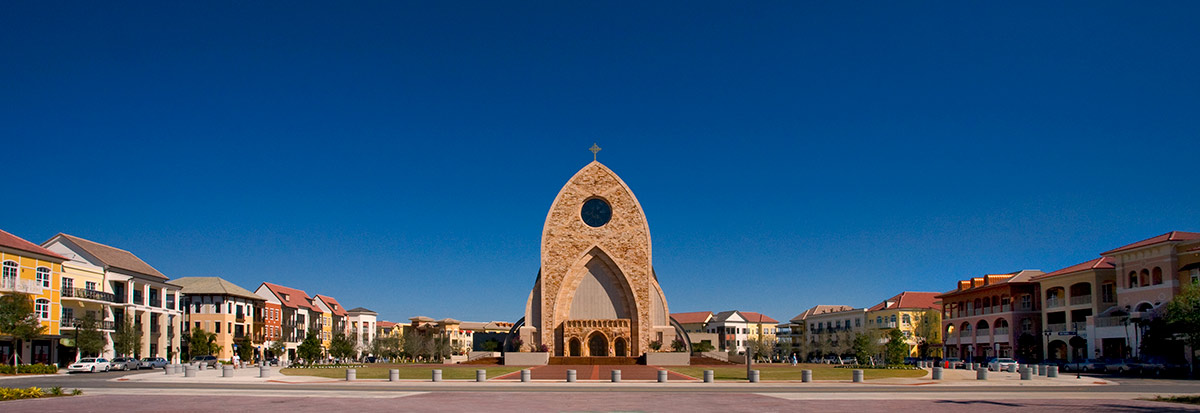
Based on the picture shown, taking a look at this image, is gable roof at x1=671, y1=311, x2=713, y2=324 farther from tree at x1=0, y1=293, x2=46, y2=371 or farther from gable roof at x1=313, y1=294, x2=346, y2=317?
tree at x1=0, y1=293, x2=46, y2=371

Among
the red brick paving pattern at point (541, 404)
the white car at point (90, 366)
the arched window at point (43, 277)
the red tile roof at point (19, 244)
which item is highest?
the red tile roof at point (19, 244)

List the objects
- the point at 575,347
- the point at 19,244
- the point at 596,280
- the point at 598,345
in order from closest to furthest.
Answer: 1. the point at 19,244
2. the point at 575,347
3. the point at 598,345
4. the point at 596,280

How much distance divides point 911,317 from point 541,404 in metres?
91.7

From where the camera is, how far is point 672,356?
68.4 meters

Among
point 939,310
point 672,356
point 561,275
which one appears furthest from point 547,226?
point 939,310

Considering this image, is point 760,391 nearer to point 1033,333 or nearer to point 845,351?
point 1033,333

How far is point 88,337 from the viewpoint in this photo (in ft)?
196

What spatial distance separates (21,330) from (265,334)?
45.6m

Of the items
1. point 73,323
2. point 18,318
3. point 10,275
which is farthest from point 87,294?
point 18,318

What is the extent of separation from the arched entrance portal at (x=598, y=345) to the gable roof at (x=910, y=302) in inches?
1972

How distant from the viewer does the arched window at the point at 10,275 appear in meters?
54.6

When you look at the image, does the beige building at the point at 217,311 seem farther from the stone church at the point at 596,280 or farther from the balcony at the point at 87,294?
the stone church at the point at 596,280

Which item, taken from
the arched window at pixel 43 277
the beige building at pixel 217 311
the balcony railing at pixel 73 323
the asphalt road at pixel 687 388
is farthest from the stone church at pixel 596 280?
the asphalt road at pixel 687 388

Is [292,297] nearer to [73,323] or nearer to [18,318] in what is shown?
[73,323]
